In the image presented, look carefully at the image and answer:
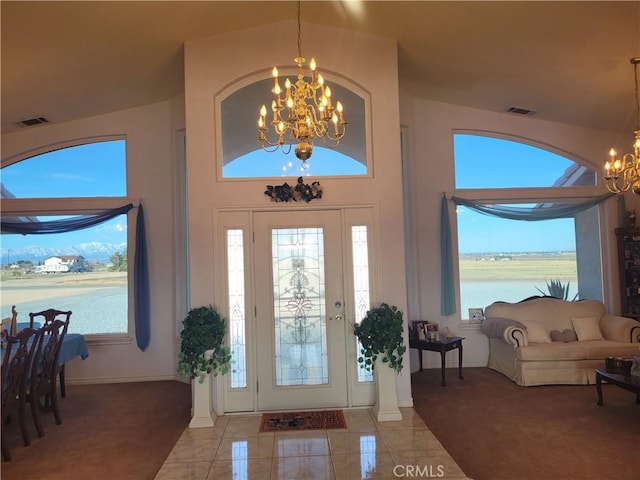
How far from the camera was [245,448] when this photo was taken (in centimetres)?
354

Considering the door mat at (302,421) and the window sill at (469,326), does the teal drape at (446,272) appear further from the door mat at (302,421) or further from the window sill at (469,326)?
the door mat at (302,421)

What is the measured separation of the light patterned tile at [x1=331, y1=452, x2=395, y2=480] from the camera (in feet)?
9.98

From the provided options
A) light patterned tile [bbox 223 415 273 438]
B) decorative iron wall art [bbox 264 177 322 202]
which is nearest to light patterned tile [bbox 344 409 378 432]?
light patterned tile [bbox 223 415 273 438]

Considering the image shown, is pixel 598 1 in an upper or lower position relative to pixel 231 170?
upper

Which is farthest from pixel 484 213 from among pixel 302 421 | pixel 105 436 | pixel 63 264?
pixel 63 264

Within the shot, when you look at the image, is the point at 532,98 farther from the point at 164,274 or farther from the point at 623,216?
the point at 164,274

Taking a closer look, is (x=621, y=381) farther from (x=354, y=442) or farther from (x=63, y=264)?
(x=63, y=264)

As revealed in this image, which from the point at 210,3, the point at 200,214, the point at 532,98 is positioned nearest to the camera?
the point at 210,3

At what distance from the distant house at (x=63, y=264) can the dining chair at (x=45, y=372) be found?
1610 mm

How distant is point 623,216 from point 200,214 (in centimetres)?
581

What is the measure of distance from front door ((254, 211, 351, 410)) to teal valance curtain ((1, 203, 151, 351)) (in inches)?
81.0

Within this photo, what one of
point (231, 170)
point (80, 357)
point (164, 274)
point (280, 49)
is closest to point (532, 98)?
point (280, 49)

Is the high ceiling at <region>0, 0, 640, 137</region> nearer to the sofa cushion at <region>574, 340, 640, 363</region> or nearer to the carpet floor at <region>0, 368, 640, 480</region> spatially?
the sofa cushion at <region>574, 340, 640, 363</region>

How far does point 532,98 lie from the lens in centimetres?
545
